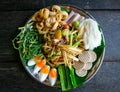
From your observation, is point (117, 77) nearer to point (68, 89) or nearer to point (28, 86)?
point (68, 89)

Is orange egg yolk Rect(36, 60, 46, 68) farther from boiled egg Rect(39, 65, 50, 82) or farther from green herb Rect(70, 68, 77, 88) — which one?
green herb Rect(70, 68, 77, 88)

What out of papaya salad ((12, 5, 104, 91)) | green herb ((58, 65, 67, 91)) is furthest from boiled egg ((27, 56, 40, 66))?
green herb ((58, 65, 67, 91))

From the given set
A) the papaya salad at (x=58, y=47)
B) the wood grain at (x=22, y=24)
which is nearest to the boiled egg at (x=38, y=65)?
the papaya salad at (x=58, y=47)

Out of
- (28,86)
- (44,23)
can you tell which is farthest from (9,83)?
(44,23)

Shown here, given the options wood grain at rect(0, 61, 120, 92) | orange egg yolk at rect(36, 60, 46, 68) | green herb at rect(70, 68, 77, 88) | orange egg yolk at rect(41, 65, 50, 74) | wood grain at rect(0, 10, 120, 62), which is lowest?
wood grain at rect(0, 61, 120, 92)

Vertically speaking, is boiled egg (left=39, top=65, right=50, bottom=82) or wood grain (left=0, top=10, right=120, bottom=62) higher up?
wood grain (left=0, top=10, right=120, bottom=62)

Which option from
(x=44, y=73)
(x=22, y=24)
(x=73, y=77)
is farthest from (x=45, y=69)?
(x=22, y=24)

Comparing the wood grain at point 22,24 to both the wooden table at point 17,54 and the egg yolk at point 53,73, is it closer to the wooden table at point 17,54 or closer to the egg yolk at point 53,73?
the wooden table at point 17,54

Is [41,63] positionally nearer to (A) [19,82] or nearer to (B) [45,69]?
(B) [45,69]
